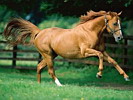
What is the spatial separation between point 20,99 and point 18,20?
6.70 meters

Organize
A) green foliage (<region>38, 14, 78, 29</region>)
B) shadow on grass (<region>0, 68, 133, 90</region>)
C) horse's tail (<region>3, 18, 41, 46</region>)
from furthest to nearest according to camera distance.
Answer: green foliage (<region>38, 14, 78, 29</region>) → shadow on grass (<region>0, 68, 133, 90</region>) → horse's tail (<region>3, 18, 41, 46</region>)

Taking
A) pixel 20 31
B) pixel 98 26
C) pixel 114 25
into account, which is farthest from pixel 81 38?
pixel 20 31

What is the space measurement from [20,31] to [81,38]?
115 inches

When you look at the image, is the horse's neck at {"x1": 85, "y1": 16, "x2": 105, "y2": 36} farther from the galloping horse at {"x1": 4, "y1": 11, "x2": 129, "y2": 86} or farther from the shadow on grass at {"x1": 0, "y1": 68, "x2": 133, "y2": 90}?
the shadow on grass at {"x1": 0, "y1": 68, "x2": 133, "y2": 90}

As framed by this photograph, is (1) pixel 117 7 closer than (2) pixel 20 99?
No

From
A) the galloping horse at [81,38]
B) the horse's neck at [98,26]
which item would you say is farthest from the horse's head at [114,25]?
the horse's neck at [98,26]

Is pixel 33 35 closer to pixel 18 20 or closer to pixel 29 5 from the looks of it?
pixel 18 20

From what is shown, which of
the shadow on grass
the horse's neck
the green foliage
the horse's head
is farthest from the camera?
the green foliage

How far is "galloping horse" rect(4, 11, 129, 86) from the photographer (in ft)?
45.0

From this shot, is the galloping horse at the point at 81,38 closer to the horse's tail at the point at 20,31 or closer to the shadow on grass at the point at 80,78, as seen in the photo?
the horse's tail at the point at 20,31

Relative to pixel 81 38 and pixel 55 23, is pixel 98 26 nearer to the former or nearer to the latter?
pixel 81 38

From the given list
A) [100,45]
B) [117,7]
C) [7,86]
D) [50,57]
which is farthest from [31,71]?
[7,86]

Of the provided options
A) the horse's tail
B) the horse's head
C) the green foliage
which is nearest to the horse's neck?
the horse's head

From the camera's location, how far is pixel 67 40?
1444 cm
